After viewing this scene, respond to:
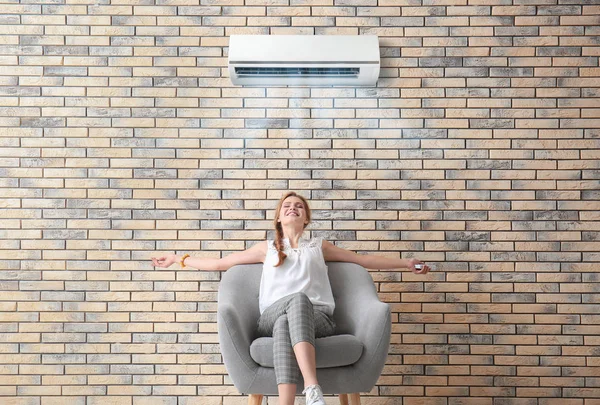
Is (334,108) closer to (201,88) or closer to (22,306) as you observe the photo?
(201,88)

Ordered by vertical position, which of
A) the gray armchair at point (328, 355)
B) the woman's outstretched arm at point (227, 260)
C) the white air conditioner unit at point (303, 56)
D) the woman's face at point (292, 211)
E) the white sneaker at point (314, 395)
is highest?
the white air conditioner unit at point (303, 56)

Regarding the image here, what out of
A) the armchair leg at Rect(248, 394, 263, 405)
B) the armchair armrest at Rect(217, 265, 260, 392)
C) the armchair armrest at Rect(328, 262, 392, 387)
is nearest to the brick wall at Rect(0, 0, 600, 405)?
the armchair armrest at Rect(328, 262, 392, 387)

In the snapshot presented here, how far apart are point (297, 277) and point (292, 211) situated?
39 centimetres

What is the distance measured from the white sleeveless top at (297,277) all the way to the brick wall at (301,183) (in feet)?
1.40

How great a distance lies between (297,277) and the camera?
3826 millimetres

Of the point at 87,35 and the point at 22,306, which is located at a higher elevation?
the point at 87,35

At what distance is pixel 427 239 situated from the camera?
4344 mm

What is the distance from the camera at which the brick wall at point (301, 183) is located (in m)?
4.30

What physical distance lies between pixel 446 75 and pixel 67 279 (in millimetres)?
2718

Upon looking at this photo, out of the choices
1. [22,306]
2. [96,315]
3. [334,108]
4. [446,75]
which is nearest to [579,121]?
[446,75]

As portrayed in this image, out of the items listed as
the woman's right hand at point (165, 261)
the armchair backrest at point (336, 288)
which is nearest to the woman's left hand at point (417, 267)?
the armchair backrest at point (336, 288)

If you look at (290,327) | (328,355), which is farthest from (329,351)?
(290,327)

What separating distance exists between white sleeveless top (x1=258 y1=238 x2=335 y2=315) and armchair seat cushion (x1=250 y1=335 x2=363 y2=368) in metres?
0.37

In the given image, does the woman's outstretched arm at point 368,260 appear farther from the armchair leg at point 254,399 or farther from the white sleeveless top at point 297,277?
the armchair leg at point 254,399
